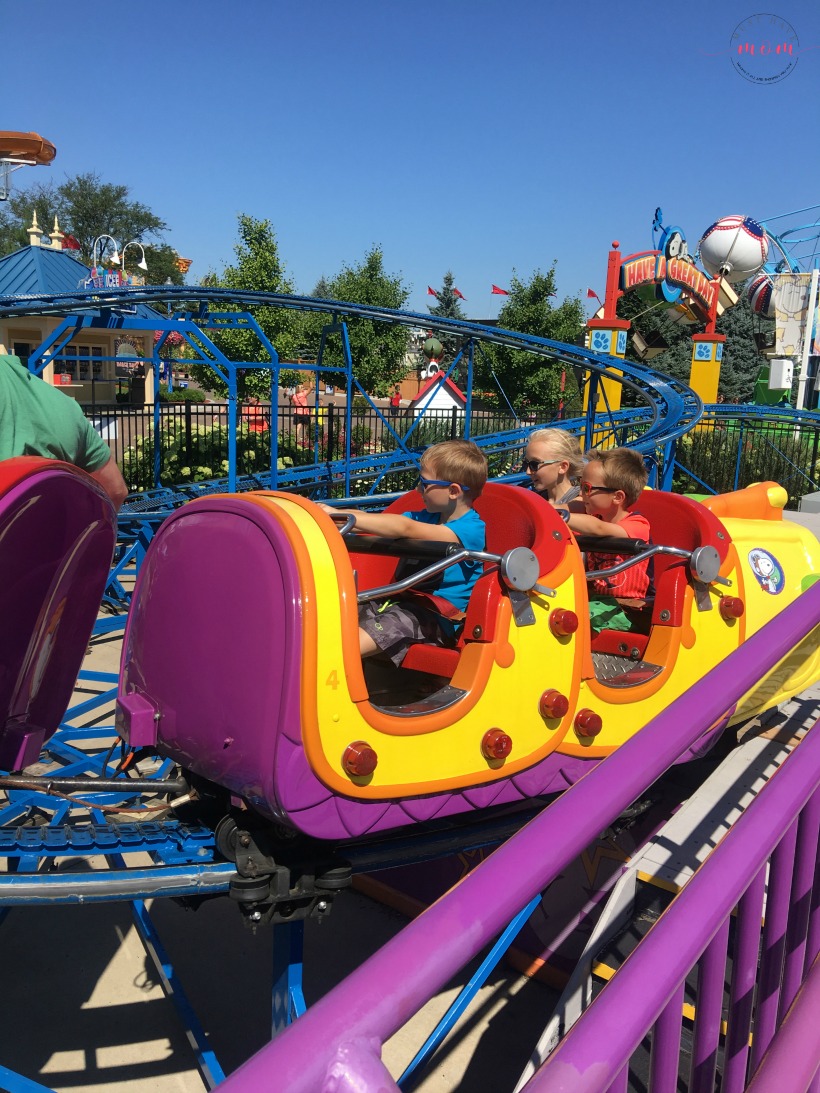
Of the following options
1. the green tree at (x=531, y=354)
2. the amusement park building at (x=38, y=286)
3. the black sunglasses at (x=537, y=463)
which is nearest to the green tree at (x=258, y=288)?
the amusement park building at (x=38, y=286)

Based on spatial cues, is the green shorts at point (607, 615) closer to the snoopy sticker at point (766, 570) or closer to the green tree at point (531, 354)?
the snoopy sticker at point (766, 570)

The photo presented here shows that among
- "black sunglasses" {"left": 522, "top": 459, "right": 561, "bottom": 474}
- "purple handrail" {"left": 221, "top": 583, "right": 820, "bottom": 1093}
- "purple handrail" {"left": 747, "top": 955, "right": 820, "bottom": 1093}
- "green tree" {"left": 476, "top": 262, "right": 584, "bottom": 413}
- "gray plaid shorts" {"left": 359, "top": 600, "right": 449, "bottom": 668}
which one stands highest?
"green tree" {"left": 476, "top": 262, "right": 584, "bottom": 413}

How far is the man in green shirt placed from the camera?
2.07 metres

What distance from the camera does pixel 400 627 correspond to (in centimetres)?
245

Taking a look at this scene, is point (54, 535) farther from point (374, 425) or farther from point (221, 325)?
point (374, 425)

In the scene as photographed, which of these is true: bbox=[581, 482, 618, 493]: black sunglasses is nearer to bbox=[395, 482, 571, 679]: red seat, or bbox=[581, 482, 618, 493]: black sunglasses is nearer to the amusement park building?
bbox=[395, 482, 571, 679]: red seat

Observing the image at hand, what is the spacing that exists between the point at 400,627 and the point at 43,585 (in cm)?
93

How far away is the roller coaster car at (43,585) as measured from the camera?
1792 millimetres

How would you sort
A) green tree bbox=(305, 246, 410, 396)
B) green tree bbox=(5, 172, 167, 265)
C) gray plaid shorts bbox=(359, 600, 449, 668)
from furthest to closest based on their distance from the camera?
green tree bbox=(5, 172, 167, 265) < green tree bbox=(305, 246, 410, 396) < gray plaid shorts bbox=(359, 600, 449, 668)

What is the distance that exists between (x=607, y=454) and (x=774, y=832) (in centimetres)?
217

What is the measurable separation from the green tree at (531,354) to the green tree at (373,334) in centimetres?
316

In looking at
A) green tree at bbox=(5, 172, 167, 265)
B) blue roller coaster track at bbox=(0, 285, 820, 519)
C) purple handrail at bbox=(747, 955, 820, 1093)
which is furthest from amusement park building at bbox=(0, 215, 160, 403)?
green tree at bbox=(5, 172, 167, 265)

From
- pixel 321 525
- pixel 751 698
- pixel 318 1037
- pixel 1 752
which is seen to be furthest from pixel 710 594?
pixel 318 1037

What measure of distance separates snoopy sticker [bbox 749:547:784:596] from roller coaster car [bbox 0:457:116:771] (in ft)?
6.72
